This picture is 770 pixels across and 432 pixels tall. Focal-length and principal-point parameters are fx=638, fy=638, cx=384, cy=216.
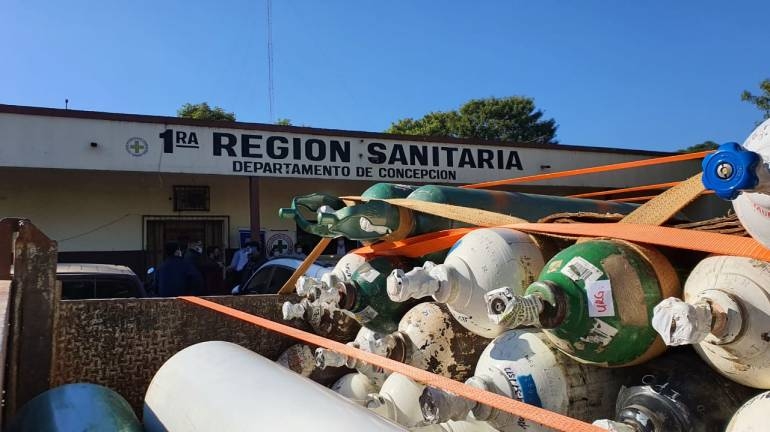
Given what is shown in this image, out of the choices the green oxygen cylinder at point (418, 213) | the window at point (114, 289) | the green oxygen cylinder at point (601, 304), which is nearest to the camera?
the green oxygen cylinder at point (601, 304)

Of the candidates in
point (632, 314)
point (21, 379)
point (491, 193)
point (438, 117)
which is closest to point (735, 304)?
point (632, 314)

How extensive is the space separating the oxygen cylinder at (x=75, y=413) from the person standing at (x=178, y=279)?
382cm

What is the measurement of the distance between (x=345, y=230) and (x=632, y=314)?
5.00 ft

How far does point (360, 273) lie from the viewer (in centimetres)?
318

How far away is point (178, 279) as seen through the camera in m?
6.30

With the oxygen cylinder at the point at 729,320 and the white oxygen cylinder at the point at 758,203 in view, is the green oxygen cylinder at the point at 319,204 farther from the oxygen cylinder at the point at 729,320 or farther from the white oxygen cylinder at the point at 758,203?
the white oxygen cylinder at the point at 758,203

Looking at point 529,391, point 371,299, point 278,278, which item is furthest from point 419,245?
point 278,278

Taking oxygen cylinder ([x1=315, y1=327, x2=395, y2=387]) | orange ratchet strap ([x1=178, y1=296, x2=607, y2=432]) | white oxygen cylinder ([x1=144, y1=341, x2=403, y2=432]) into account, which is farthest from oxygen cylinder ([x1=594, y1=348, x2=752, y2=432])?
oxygen cylinder ([x1=315, y1=327, x2=395, y2=387])

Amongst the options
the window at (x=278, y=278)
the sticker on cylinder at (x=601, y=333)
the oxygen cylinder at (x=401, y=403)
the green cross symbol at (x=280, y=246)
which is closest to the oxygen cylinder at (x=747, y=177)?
the sticker on cylinder at (x=601, y=333)

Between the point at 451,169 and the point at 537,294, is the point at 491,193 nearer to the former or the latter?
the point at 537,294

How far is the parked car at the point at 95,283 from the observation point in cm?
446

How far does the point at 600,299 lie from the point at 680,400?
0.36 meters

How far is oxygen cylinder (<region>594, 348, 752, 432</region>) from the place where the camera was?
180 cm

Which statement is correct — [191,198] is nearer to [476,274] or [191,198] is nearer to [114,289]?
[114,289]
